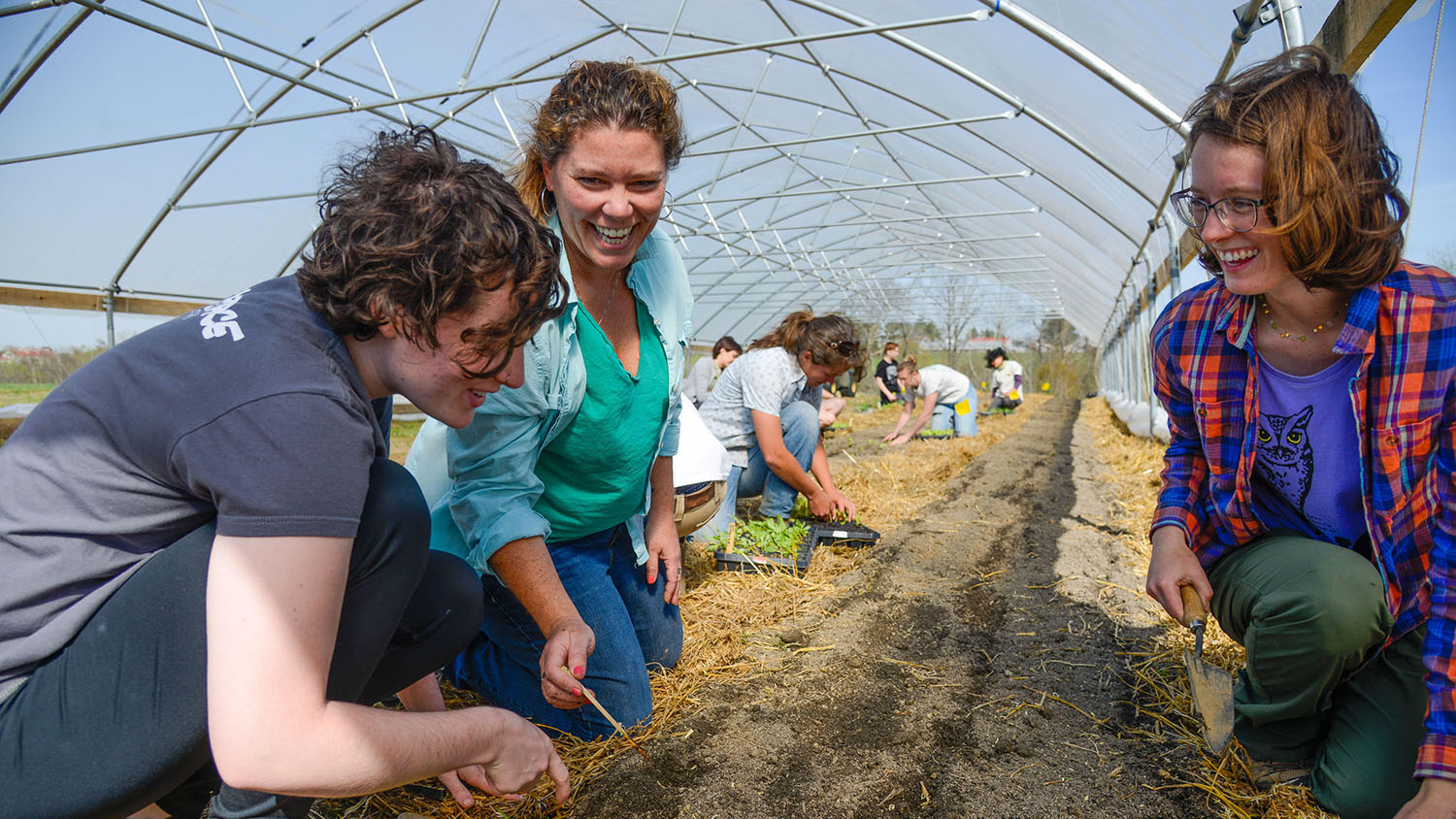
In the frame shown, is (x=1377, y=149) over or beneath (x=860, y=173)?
beneath

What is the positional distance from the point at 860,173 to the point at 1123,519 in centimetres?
1109

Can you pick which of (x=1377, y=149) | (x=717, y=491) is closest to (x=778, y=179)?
(x=717, y=491)

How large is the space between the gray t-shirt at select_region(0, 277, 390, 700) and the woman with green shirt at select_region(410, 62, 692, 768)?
77cm

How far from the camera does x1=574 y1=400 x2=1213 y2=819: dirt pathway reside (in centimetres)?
181

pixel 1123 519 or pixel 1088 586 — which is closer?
pixel 1088 586

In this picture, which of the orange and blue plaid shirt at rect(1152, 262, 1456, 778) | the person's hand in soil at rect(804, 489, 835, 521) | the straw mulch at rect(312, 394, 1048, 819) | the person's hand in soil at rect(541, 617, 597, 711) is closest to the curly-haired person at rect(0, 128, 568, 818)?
the person's hand in soil at rect(541, 617, 597, 711)

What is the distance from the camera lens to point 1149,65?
17.7 feet

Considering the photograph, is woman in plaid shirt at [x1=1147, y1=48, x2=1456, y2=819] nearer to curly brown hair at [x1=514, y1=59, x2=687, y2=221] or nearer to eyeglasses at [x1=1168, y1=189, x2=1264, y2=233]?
eyeglasses at [x1=1168, y1=189, x2=1264, y2=233]

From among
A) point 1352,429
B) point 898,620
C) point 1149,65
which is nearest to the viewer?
point 1352,429

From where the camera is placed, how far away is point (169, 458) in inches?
43.4

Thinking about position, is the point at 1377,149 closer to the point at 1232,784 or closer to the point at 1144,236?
the point at 1232,784

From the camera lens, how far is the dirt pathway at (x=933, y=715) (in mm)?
1806

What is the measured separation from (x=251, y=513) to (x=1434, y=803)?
1871 millimetres

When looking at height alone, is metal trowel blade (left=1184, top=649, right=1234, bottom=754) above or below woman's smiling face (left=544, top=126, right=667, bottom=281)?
below
